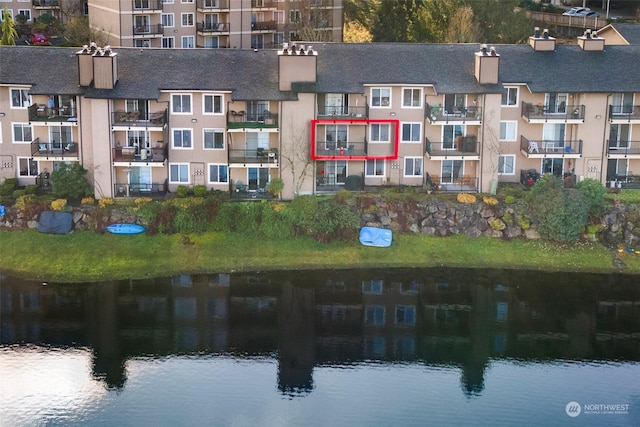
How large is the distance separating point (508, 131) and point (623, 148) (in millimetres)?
7679

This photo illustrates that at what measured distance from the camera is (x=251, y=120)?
69.6 metres

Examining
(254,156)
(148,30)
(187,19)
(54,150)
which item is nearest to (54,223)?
(54,150)

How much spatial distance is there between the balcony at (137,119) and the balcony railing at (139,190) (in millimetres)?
3966

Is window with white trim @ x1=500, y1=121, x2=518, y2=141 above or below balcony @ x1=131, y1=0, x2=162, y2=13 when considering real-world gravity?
below

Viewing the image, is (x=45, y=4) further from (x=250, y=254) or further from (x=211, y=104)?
(x=250, y=254)

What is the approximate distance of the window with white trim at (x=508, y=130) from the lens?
235 feet

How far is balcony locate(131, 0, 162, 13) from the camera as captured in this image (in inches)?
3787

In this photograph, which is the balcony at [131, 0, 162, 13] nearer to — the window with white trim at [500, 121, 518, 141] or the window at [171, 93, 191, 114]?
the window at [171, 93, 191, 114]

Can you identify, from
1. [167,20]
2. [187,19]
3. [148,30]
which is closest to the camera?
[148,30]

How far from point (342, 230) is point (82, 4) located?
57.1 metres

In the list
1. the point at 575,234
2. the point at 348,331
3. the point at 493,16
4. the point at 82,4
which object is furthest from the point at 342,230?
the point at 82,4

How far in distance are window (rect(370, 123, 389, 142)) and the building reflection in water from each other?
10257mm

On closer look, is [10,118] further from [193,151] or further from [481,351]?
[481,351]

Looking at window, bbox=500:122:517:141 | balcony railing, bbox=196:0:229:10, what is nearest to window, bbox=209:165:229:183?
window, bbox=500:122:517:141
